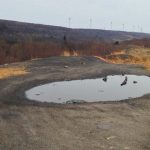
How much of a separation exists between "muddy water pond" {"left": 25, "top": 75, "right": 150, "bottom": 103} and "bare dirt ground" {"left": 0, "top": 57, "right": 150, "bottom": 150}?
3.33 feet

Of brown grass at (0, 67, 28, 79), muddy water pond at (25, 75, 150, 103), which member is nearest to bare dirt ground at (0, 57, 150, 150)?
muddy water pond at (25, 75, 150, 103)

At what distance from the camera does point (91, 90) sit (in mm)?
19406

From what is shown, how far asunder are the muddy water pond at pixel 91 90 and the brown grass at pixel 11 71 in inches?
139

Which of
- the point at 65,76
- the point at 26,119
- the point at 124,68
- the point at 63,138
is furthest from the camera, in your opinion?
the point at 124,68

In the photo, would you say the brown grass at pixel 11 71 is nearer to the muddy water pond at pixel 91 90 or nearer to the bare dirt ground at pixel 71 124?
the muddy water pond at pixel 91 90

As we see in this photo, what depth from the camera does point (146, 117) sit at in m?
13.4

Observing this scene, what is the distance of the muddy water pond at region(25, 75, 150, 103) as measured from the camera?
17.3 m

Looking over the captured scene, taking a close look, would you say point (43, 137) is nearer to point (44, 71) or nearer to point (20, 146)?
point (20, 146)

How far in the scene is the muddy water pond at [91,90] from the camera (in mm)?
17297

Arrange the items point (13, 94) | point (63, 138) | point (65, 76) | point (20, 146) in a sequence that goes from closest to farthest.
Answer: point (20, 146) → point (63, 138) → point (13, 94) → point (65, 76)

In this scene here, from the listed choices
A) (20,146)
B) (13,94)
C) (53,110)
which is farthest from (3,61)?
(20,146)

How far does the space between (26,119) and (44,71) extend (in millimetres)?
12881

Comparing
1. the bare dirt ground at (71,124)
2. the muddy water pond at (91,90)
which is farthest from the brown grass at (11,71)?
the bare dirt ground at (71,124)

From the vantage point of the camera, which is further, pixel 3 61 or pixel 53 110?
pixel 3 61
